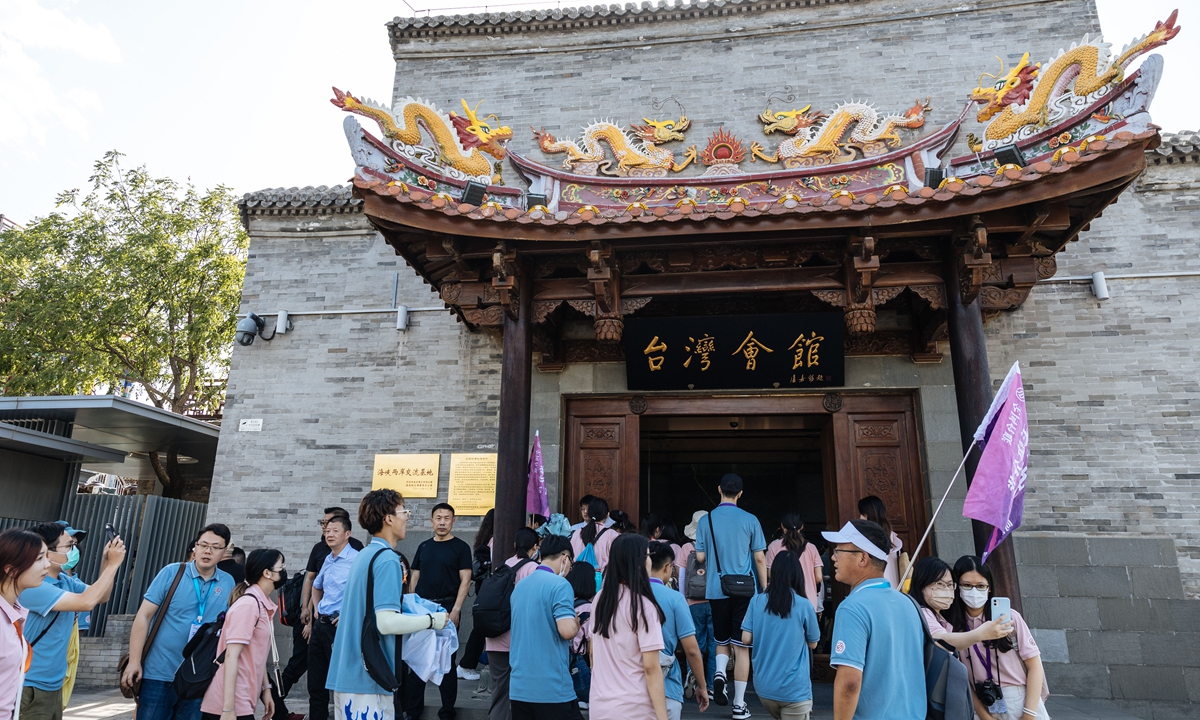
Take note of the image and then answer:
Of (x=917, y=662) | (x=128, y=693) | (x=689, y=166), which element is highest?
(x=689, y=166)

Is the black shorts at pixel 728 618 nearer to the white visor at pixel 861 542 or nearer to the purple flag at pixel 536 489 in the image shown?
the purple flag at pixel 536 489

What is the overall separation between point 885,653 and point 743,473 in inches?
418

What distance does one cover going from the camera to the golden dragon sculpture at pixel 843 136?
844 centimetres

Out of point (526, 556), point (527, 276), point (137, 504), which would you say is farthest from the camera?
point (137, 504)

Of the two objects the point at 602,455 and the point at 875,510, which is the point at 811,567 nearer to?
the point at 875,510

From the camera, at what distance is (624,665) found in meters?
3.28

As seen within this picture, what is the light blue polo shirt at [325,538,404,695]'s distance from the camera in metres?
3.26

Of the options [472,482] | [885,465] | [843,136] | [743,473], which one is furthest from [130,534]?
[843,136]

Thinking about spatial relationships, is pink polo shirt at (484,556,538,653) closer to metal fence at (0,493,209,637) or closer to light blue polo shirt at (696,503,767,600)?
light blue polo shirt at (696,503,767,600)

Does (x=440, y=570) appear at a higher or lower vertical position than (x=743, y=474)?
lower

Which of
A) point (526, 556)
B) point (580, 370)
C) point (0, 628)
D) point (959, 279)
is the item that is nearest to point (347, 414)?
point (580, 370)

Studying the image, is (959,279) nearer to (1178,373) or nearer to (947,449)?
(947,449)

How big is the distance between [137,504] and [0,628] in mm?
7434

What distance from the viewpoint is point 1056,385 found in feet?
24.1
